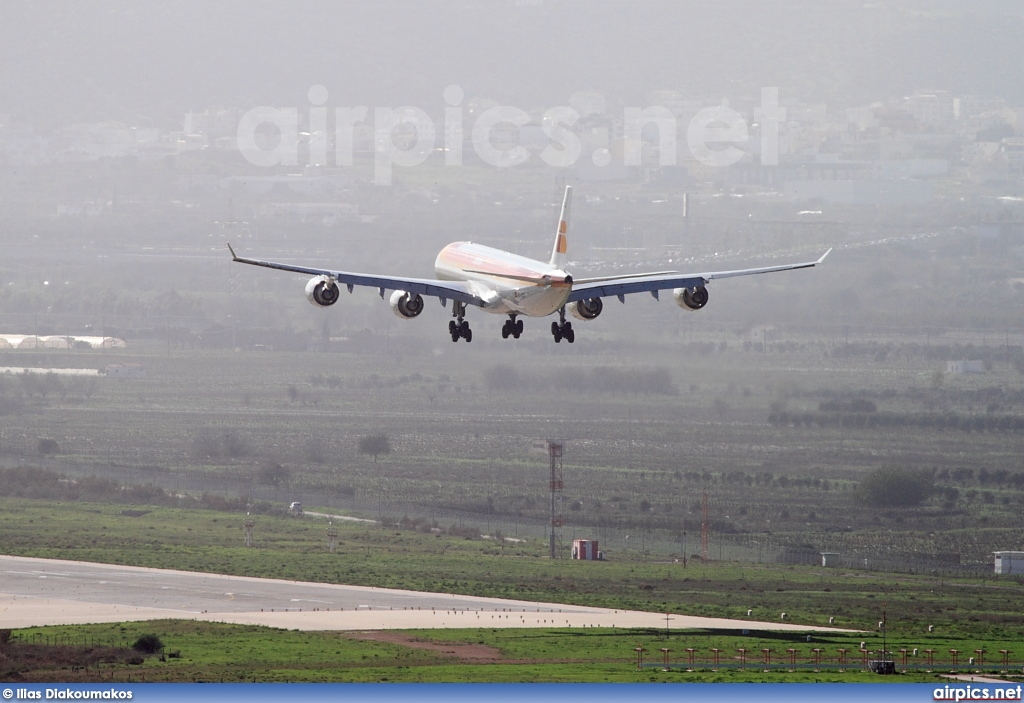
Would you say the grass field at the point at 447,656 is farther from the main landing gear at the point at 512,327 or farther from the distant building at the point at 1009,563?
the distant building at the point at 1009,563

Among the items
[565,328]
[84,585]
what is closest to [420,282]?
[565,328]

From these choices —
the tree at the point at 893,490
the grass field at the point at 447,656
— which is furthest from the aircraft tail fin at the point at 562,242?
the tree at the point at 893,490

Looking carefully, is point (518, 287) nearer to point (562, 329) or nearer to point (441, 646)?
point (562, 329)

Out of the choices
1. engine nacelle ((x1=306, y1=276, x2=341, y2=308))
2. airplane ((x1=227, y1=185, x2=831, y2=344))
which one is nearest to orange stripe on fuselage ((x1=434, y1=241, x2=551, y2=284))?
airplane ((x1=227, y1=185, x2=831, y2=344))

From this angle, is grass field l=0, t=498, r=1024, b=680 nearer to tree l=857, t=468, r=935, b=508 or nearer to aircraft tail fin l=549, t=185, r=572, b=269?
aircraft tail fin l=549, t=185, r=572, b=269

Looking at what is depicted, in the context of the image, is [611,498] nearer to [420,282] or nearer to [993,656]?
[993,656]

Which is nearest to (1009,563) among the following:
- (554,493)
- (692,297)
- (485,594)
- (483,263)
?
(554,493)
